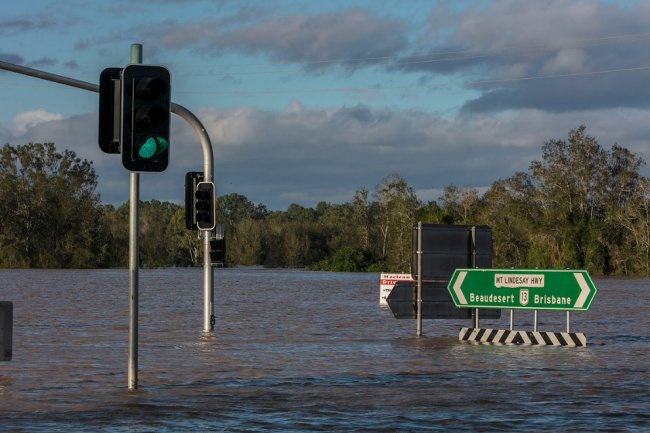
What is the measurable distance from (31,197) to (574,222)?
73.7 m

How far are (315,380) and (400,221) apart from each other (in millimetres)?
128440

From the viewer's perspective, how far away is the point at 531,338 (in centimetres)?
2430

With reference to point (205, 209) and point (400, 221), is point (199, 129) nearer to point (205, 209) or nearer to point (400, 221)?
point (205, 209)

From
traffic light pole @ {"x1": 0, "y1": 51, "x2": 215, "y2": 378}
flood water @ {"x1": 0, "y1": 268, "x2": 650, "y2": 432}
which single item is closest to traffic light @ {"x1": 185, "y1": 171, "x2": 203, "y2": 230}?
traffic light pole @ {"x1": 0, "y1": 51, "x2": 215, "y2": 378}

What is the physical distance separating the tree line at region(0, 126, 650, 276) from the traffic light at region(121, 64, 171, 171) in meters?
69.5

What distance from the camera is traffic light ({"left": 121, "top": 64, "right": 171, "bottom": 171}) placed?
48.0 feet

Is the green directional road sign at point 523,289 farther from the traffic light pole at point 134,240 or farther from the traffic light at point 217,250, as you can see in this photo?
the traffic light pole at point 134,240

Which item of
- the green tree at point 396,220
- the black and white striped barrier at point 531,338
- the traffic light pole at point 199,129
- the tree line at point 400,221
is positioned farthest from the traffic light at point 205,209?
the green tree at point 396,220

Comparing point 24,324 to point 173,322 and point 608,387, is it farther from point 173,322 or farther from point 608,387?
point 608,387

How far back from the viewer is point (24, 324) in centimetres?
→ 3058

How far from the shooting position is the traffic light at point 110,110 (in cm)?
1488

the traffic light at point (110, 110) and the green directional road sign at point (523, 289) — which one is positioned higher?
the traffic light at point (110, 110)

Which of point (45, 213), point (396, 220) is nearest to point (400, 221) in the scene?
point (396, 220)

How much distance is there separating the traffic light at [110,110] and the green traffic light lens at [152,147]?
0.39 metres
